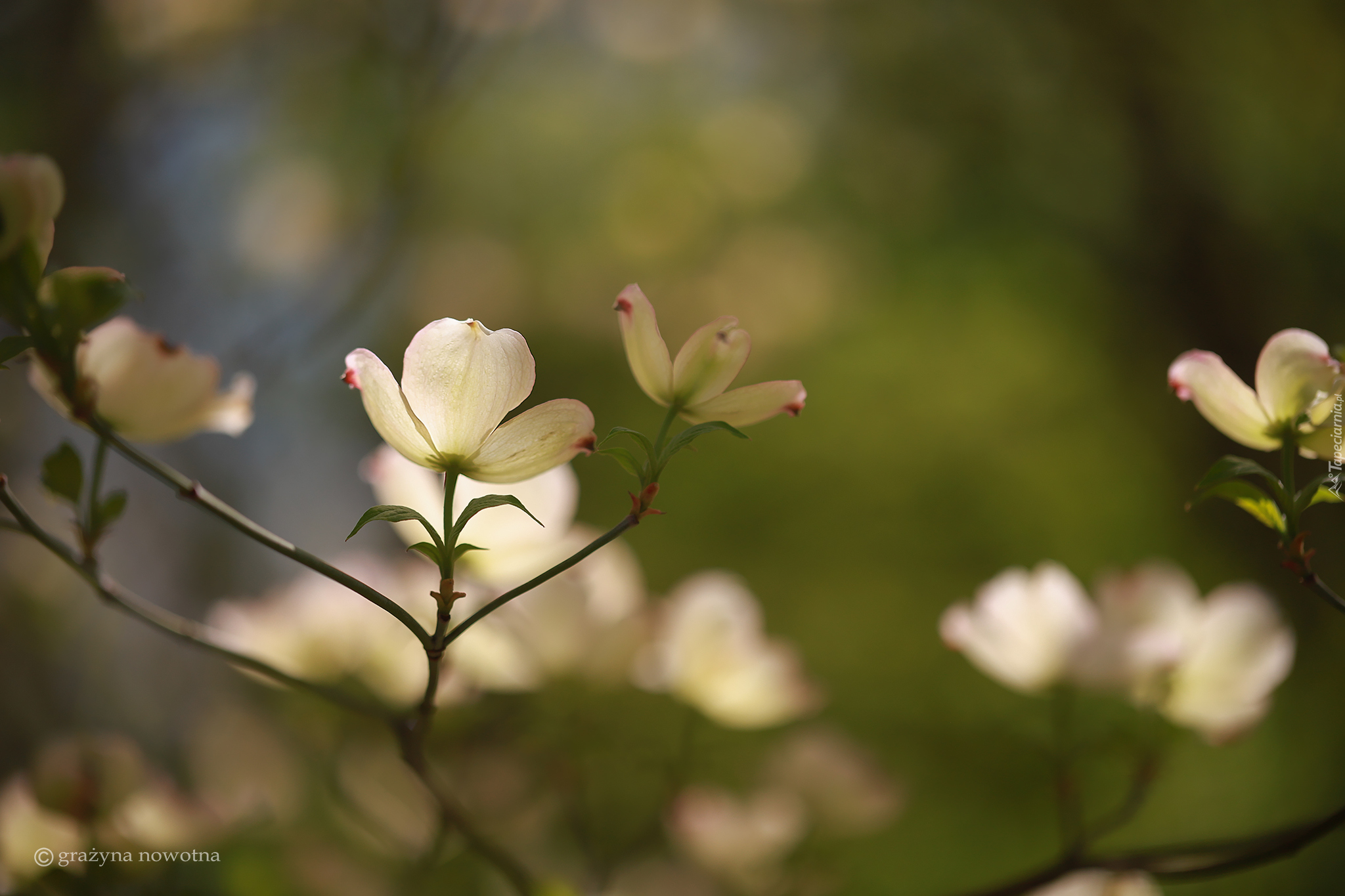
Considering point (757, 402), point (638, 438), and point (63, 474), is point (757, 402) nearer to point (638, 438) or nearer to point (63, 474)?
point (638, 438)

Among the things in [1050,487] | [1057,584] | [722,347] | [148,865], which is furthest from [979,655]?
Answer: [1050,487]

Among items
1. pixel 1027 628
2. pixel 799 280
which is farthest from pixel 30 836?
pixel 799 280

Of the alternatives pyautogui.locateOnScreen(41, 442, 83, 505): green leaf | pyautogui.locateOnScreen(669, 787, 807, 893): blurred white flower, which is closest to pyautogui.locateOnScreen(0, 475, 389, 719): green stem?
pyautogui.locateOnScreen(41, 442, 83, 505): green leaf

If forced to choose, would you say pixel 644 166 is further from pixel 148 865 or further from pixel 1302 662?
pixel 148 865

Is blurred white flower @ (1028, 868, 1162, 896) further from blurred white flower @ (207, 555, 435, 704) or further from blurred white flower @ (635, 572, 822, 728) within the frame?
blurred white flower @ (207, 555, 435, 704)

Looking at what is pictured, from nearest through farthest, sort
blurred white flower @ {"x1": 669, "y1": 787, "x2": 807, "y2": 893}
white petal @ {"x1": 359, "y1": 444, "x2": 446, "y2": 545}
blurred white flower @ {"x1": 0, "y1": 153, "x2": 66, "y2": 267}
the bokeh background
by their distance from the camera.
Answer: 1. blurred white flower @ {"x1": 0, "y1": 153, "x2": 66, "y2": 267}
2. white petal @ {"x1": 359, "y1": 444, "x2": 446, "y2": 545}
3. blurred white flower @ {"x1": 669, "y1": 787, "x2": 807, "y2": 893}
4. the bokeh background

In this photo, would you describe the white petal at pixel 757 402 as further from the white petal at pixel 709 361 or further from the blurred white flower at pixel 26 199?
the blurred white flower at pixel 26 199

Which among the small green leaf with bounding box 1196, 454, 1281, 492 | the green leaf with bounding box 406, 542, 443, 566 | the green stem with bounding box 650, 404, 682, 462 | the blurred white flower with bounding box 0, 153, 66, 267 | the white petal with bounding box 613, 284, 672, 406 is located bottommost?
the green leaf with bounding box 406, 542, 443, 566
